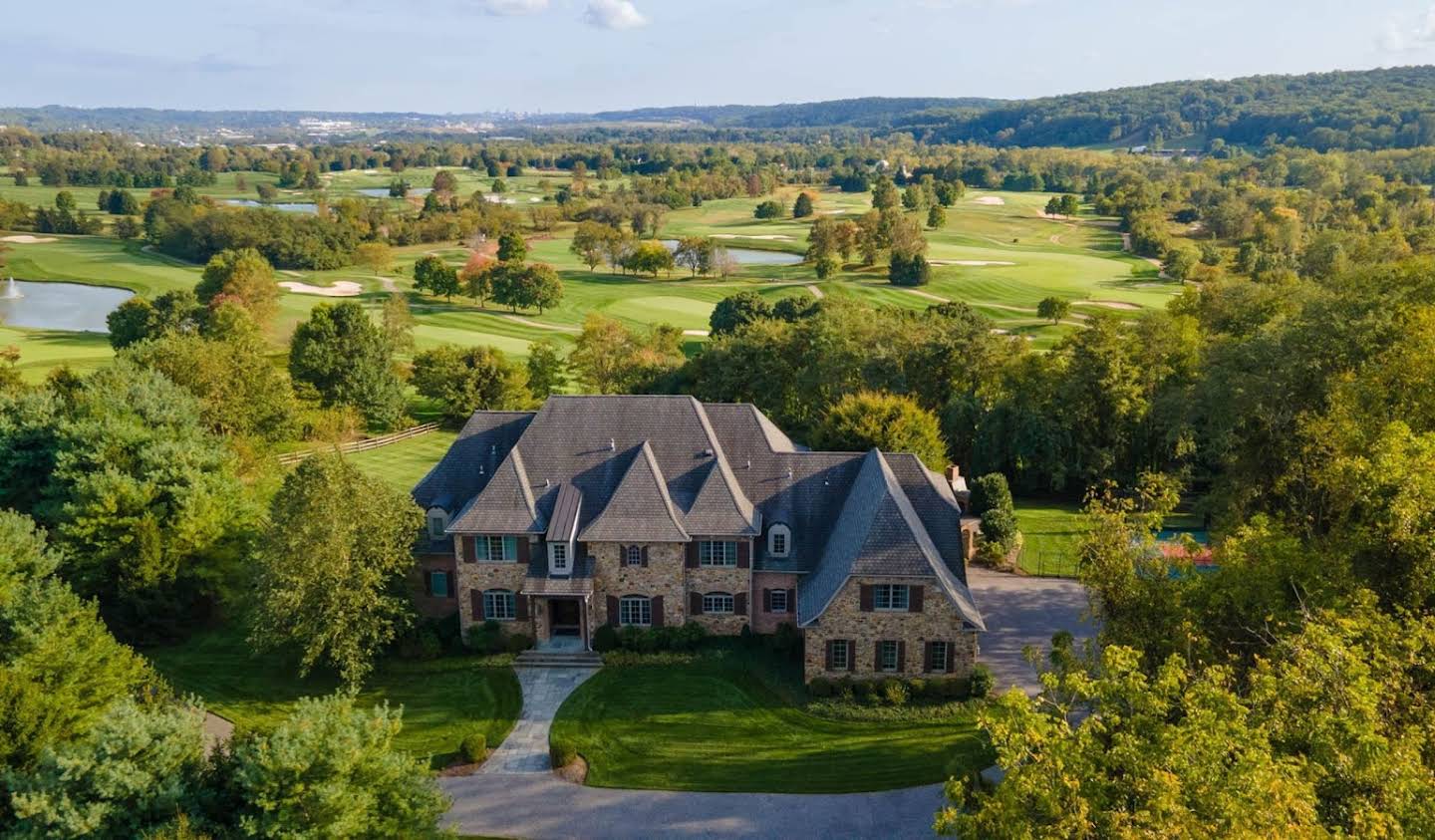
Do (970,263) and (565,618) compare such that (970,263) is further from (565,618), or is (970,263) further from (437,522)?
(437,522)

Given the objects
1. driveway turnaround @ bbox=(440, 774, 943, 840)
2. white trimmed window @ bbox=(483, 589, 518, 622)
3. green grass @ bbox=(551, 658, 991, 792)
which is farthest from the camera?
white trimmed window @ bbox=(483, 589, 518, 622)

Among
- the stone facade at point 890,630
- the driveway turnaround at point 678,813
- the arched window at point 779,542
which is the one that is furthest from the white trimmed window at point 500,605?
the stone facade at point 890,630

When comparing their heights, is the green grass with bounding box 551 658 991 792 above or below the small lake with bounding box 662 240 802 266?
below

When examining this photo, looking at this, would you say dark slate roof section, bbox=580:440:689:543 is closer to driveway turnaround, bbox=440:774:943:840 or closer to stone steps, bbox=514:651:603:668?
stone steps, bbox=514:651:603:668

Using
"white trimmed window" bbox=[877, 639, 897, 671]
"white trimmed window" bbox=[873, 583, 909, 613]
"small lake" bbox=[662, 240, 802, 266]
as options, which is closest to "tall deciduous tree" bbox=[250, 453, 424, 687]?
"white trimmed window" bbox=[873, 583, 909, 613]

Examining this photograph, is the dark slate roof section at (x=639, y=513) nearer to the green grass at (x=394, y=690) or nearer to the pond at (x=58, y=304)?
the green grass at (x=394, y=690)
